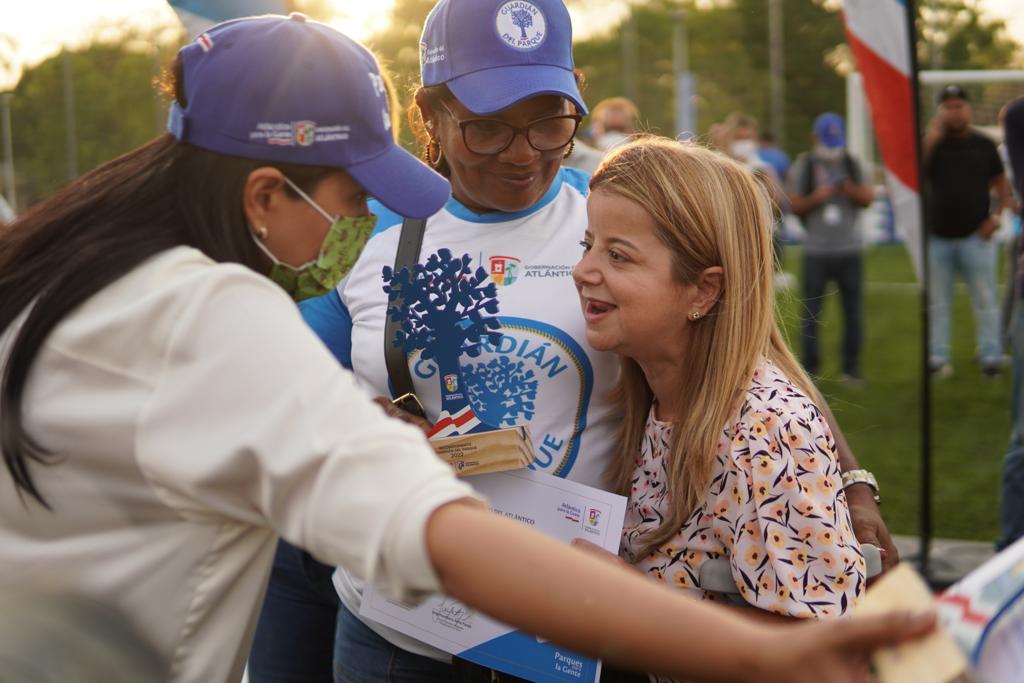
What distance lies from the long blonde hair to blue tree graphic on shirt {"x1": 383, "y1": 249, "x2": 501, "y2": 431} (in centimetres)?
29

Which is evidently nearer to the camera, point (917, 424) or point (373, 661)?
point (373, 661)

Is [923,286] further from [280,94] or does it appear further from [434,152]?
[280,94]

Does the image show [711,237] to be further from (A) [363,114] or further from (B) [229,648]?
(B) [229,648]

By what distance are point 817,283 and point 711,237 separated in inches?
Answer: 306

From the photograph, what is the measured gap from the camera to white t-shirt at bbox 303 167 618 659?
2.11 meters

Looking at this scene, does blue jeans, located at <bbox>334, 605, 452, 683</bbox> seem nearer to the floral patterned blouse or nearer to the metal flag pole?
the floral patterned blouse

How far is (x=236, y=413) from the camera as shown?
1182 mm

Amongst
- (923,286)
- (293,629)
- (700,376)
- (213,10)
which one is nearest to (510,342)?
(700,376)

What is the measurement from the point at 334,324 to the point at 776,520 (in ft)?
3.47

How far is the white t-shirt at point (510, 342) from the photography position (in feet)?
6.93

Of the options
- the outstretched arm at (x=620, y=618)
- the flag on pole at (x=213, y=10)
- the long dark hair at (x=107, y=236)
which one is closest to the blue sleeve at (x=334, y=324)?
the long dark hair at (x=107, y=236)

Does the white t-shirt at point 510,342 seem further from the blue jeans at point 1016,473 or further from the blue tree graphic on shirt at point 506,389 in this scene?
the blue jeans at point 1016,473

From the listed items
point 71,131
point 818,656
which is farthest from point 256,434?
point 71,131

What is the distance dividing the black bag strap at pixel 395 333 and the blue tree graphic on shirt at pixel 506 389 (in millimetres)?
142
